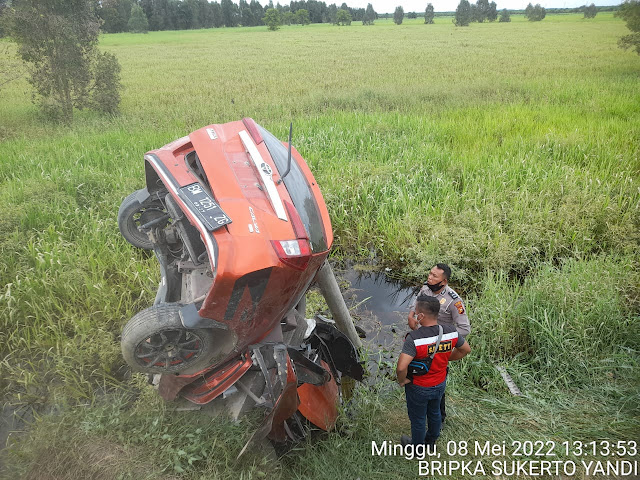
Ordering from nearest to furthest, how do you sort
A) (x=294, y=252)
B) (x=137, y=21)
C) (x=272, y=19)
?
(x=294, y=252)
(x=137, y=21)
(x=272, y=19)

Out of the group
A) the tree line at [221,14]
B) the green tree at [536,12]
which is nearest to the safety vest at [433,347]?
the tree line at [221,14]

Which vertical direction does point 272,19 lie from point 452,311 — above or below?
above

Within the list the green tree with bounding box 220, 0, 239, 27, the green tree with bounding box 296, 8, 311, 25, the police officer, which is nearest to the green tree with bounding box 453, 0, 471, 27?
the green tree with bounding box 296, 8, 311, 25

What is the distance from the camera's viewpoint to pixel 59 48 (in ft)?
32.8

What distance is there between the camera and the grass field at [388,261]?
283 centimetres

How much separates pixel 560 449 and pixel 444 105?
31.7 ft

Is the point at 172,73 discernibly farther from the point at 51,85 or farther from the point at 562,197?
the point at 562,197

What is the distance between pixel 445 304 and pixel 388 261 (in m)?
2.16

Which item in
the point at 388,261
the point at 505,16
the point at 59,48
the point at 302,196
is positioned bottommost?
the point at 388,261

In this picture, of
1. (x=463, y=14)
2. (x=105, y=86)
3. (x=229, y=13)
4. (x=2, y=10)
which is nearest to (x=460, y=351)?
(x=105, y=86)

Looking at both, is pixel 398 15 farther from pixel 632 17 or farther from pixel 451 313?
pixel 451 313

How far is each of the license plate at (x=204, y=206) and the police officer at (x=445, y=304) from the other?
4.88ft

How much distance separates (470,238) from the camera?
489 cm

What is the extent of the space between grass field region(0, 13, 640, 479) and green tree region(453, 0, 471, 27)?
151 ft
